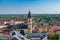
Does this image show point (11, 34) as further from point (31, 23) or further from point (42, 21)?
point (42, 21)

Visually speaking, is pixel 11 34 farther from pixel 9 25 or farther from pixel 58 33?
pixel 58 33

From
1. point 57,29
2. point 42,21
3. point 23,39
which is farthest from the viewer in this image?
point 42,21

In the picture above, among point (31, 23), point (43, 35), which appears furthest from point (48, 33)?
point (31, 23)

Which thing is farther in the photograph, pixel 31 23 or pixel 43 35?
pixel 31 23

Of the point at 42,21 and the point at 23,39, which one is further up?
the point at 42,21

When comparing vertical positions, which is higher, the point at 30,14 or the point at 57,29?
the point at 30,14

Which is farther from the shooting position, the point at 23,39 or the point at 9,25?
the point at 9,25

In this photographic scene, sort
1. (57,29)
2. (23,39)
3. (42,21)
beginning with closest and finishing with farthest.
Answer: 1. (23,39)
2. (57,29)
3. (42,21)

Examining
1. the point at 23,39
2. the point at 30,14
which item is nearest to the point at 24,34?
the point at 23,39

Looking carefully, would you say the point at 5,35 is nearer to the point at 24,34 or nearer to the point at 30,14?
the point at 24,34
